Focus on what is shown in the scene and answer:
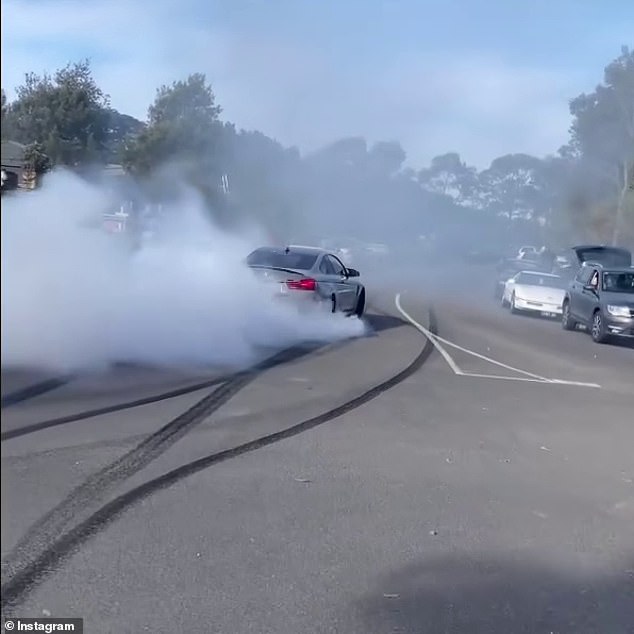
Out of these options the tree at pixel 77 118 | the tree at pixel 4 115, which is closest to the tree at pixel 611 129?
the tree at pixel 77 118

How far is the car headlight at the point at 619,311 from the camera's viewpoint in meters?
19.7

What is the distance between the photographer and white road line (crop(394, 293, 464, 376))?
14233 mm

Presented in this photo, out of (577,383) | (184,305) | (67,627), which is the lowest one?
(577,383)

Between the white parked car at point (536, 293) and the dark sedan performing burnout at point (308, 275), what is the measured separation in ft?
30.6

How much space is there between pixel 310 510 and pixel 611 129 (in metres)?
23.8

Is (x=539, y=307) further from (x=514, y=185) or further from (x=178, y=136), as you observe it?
(x=178, y=136)

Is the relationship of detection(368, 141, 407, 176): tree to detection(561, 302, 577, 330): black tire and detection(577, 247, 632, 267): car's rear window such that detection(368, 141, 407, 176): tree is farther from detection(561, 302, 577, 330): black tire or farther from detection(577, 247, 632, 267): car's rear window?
detection(577, 247, 632, 267): car's rear window

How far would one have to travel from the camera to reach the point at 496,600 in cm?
524

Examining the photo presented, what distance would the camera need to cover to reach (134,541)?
5.51 meters

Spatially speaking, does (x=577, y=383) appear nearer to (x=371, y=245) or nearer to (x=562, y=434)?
(x=562, y=434)

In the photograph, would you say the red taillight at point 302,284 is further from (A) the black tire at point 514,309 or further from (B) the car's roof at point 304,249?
(A) the black tire at point 514,309

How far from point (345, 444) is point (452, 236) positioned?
10293mm

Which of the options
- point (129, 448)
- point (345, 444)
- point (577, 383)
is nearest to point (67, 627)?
point (129, 448)

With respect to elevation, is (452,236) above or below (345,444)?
above
